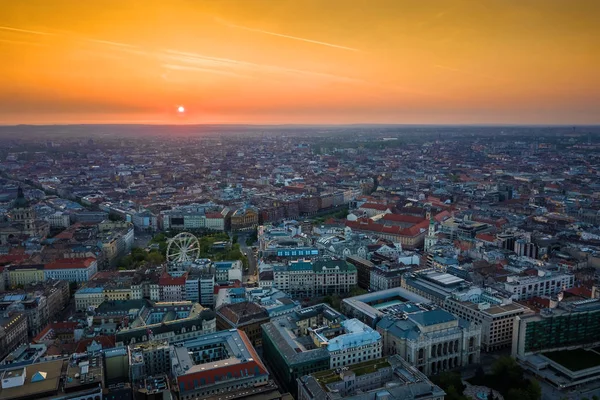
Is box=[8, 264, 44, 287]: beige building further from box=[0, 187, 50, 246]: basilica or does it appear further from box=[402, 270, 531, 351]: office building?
box=[402, 270, 531, 351]: office building

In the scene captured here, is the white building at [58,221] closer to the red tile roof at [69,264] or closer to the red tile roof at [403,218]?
the red tile roof at [69,264]

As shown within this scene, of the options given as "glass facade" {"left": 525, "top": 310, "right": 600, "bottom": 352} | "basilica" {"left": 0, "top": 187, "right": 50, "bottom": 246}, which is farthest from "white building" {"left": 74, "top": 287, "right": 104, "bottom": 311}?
"glass facade" {"left": 525, "top": 310, "right": 600, "bottom": 352}

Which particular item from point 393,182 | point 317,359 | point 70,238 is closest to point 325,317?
point 317,359

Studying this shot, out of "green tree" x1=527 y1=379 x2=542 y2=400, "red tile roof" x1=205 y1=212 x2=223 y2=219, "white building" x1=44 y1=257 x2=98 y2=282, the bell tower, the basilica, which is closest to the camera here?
"green tree" x1=527 y1=379 x2=542 y2=400

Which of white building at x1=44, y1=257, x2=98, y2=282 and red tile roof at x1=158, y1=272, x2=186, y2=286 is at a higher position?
red tile roof at x1=158, y1=272, x2=186, y2=286

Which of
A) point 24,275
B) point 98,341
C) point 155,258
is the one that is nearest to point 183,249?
point 155,258

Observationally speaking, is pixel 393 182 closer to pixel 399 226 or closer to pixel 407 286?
pixel 399 226
